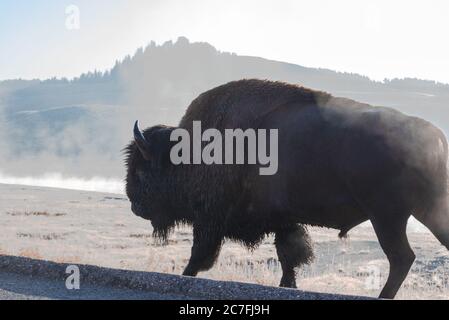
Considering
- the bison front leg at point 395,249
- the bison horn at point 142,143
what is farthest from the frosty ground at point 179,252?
the bison front leg at point 395,249

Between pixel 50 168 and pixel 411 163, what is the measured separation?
229ft

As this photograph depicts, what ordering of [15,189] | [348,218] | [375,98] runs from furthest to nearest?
[375,98] → [15,189] → [348,218]

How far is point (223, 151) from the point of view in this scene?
827cm

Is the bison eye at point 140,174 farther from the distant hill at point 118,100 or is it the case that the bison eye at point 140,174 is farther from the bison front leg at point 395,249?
the distant hill at point 118,100

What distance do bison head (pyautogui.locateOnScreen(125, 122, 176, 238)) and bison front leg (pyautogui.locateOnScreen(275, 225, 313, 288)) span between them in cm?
160

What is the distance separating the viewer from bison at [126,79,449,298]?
6785 mm

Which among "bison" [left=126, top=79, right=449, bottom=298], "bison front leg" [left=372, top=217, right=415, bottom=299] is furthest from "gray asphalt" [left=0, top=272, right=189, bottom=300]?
"bison front leg" [left=372, top=217, right=415, bottom=299]

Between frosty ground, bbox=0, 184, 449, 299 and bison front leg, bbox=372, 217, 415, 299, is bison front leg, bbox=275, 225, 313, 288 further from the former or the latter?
bison front leg, bbox=372, 217, 415, 299

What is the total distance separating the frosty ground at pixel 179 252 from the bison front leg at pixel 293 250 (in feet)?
2.21

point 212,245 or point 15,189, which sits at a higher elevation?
point 212,245

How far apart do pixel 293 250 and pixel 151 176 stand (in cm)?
210

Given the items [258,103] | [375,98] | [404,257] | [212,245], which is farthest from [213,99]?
[375,98]

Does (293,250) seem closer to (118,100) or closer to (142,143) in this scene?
(142,143)
